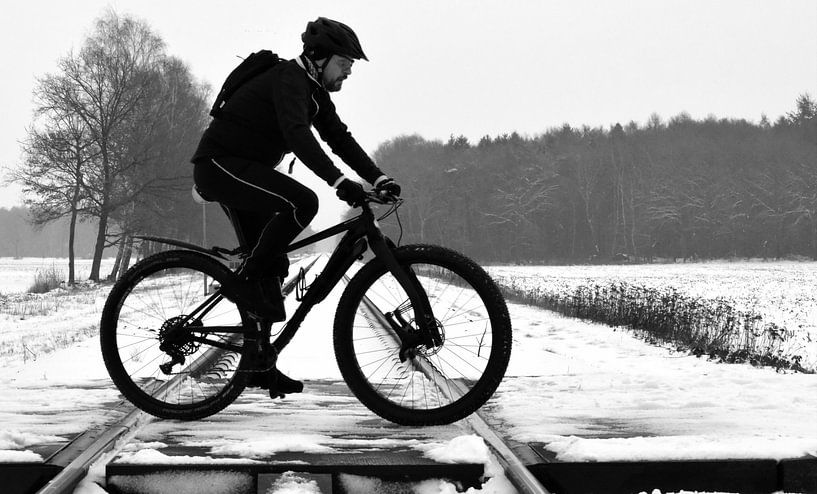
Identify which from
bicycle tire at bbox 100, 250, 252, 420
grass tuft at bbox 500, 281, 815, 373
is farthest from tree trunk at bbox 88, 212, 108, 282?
bicycle tire at bbox 100, 250, 252, 420

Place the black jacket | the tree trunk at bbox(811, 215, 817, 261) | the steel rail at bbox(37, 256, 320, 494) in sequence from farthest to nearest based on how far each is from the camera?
the tree trunk at bbox(811, 215, 817, 261) < the black jacket < the steel rail at bbox(37, 256, 320, 494)

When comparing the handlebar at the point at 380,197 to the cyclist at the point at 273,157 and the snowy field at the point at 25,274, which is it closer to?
the cyclist at the point at 273,157

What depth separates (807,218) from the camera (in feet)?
201

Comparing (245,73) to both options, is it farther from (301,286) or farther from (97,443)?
(97,443)

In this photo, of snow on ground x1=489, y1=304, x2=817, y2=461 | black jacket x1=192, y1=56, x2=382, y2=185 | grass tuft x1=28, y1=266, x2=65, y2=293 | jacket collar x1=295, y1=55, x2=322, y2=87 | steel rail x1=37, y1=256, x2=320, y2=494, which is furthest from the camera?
grass tuft x1=28, y1=266, x2=65, y2=293

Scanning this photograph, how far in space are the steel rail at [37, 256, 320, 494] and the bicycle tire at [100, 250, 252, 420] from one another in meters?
0.02

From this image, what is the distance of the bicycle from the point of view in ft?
10.1

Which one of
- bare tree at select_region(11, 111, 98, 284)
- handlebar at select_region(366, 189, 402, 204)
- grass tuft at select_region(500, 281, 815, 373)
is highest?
bare tree at select_region(11, 111, 98, 284)

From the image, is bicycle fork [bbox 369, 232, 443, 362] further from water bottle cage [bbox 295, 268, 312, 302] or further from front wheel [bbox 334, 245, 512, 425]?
water bottle cage [bbox 295, 268, 312, 302]

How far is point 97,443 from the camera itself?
9.02 feet

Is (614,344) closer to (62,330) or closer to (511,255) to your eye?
(62,330)

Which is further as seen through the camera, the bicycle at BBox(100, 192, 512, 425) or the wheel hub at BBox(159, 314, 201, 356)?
the wheel hub at BBox(159, 314, 201, 356)

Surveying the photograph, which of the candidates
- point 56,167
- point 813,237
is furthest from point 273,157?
point 813,237

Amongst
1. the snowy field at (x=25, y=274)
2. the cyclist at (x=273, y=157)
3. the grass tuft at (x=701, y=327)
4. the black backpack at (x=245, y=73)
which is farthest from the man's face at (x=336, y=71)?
the snowy field at (x=25, y=274)
